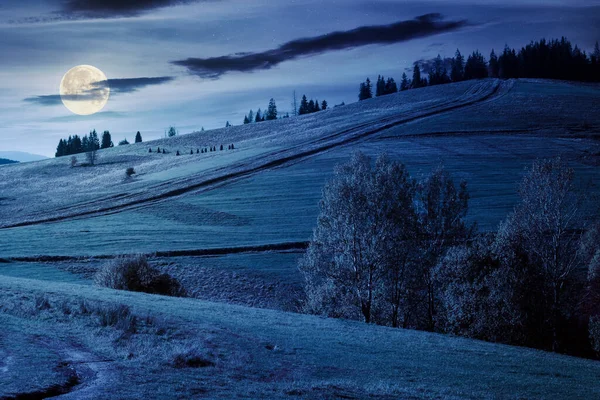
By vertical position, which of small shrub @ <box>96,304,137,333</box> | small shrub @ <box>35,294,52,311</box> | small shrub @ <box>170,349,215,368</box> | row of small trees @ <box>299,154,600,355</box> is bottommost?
row of small trees @ <box>299,154,600,355</box>

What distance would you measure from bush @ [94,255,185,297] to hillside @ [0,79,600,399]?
4.39m

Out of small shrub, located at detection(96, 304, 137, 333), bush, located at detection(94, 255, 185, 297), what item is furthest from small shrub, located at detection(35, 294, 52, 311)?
bush, located at detection(94, 255, 185, 297)

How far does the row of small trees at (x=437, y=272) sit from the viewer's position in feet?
116

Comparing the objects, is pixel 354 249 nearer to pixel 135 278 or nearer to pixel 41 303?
pixel 135 278

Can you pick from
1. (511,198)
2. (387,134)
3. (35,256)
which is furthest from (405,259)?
(387,134)

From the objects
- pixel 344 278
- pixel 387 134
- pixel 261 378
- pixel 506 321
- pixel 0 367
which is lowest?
pixel 506 321

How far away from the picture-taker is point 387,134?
102375 millimetres

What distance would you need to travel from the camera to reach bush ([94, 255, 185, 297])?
121 ft

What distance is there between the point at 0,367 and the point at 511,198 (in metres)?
60.2

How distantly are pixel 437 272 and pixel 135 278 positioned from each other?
21911 mm

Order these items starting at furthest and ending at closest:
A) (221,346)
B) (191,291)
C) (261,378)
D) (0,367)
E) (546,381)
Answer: (191,291) → (546,381) → (221,346) → (261,378) → (0,367)

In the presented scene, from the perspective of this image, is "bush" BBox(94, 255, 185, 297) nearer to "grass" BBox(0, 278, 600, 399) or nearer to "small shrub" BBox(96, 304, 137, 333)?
"grass" BBox(0, 278, 600, 399)

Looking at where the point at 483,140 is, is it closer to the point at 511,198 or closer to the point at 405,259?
the point at 511,198

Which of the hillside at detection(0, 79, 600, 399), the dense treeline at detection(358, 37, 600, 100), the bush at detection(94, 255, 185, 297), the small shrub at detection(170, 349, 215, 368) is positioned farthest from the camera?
the dense treeline at detection(358, 37, 600, 100)
